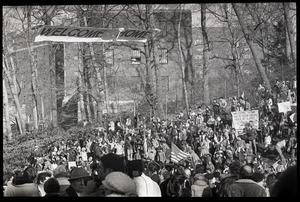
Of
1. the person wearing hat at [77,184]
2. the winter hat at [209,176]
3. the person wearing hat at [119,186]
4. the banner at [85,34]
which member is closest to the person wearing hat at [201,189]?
the winter hat at [209,176]

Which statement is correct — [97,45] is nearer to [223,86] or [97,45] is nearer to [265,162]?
[223,86]

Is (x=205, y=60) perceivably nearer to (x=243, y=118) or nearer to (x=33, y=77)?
(x=243, y=118)

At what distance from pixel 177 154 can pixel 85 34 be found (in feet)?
9.12

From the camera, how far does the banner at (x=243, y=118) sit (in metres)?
10.0

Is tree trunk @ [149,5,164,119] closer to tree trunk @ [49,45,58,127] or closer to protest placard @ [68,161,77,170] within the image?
protest placard @ [68,161,77,170]

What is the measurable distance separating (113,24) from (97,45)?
0.62 metres

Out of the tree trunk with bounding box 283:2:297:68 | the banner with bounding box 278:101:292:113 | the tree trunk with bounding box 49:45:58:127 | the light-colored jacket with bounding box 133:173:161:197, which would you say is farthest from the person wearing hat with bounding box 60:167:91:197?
the tree trunk with bounding box 283:2:297:68

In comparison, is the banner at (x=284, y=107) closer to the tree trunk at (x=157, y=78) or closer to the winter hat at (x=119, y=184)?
the tree trunk at (x=157, y=78)

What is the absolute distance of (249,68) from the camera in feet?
34.4

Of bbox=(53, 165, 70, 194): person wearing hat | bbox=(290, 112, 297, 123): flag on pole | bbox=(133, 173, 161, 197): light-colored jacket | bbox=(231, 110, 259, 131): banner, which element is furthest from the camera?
bbox=(231, 110, 259, 131): banner

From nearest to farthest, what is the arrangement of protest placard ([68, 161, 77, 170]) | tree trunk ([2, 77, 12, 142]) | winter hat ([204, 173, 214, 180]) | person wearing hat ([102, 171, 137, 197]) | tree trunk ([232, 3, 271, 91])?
person wearing hat ([102, 171, 137, 197]) < winter hat ([204, 173, 214, 180]) < protest placard ([68, 161, 77, 170]) < tree trunk ([232, 3, 271, 91]) < tree trunk ([2, 77, 12, 142])

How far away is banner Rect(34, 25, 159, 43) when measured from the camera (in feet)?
33.0

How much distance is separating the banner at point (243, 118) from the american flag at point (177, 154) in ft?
3.44

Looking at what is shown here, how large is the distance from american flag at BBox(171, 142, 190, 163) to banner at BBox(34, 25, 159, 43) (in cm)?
224
